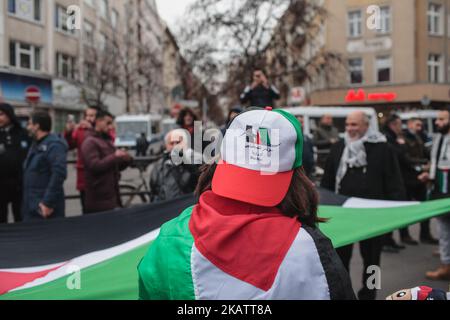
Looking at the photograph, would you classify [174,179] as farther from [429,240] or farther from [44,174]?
[429,240]

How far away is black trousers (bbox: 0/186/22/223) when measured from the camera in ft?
18.6

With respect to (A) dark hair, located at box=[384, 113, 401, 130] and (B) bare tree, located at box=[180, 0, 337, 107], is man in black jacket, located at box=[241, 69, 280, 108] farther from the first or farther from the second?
(B) bare tree, located at box=[180, 0, 337, 107]

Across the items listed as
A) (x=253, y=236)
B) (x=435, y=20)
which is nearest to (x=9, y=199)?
(x=253, y=236)

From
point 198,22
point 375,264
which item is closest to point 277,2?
point 198,22

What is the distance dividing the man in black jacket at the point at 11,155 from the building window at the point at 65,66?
2072 centimetres

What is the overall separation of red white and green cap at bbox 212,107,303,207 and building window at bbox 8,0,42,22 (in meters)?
16.0

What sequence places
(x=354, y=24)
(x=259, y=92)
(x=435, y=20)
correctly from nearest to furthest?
(x=259, y=92) → (x=435, y=20) → (x=354, y=24)

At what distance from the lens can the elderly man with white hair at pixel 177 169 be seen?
4695 mm

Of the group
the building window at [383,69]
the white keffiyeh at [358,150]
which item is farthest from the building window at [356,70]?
the white keffiyeh at [358,150]

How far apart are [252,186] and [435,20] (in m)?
28.4

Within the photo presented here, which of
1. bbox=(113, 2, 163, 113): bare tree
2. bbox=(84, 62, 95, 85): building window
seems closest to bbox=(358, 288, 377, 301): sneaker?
bbox=(113, 2, 163, 113): bare tree

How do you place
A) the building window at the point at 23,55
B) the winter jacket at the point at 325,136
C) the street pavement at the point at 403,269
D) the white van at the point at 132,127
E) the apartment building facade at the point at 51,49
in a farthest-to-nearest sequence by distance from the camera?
the white van at the point at 132,127
the building window at the point at 23,55
the apartment building facade at the point at 51,49
the winter jacket at the point at 325,136
the street pavement at the point at 403,269

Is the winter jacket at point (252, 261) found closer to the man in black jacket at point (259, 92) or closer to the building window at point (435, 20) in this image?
the man in black jacket at point (259, 92)

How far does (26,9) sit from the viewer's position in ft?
57.9
